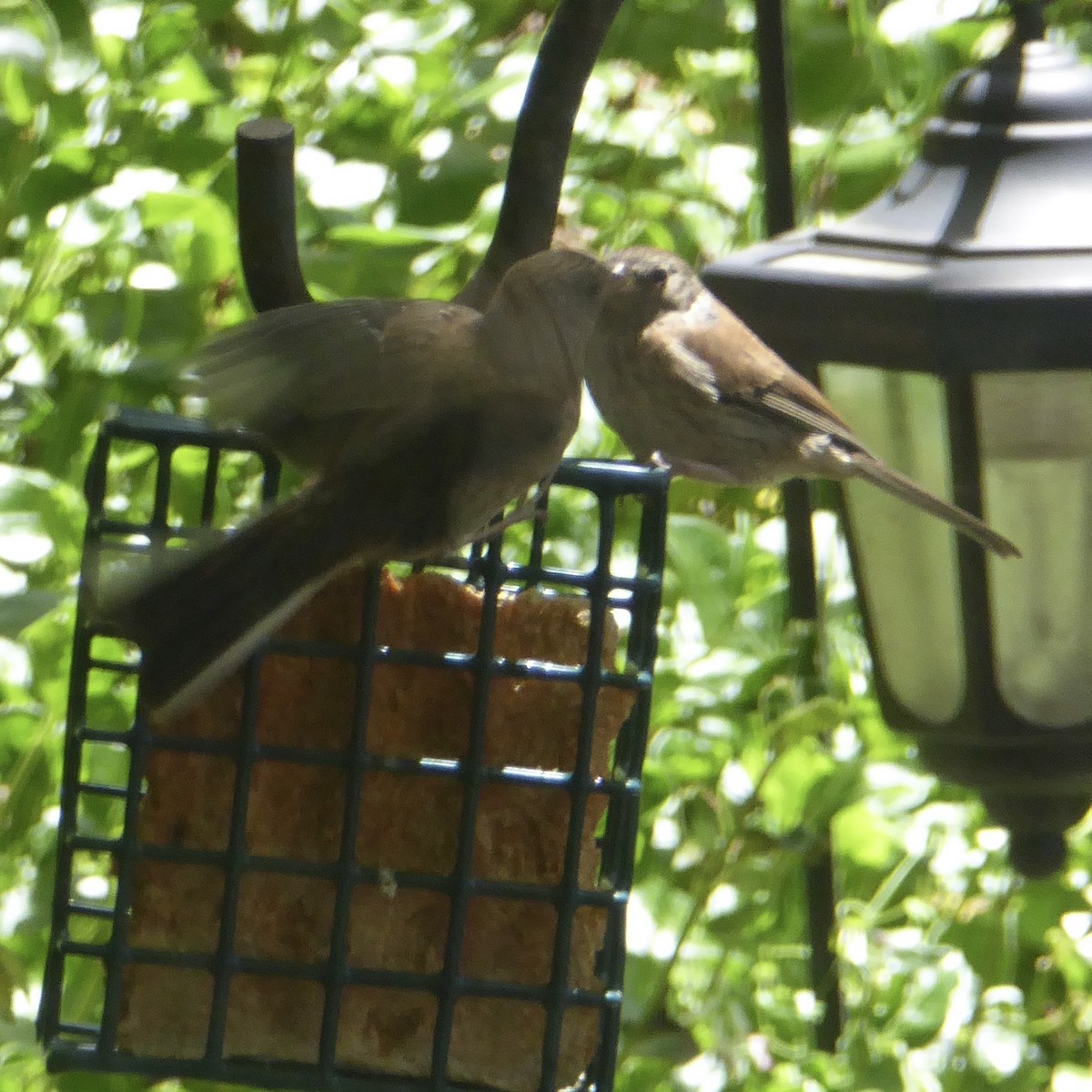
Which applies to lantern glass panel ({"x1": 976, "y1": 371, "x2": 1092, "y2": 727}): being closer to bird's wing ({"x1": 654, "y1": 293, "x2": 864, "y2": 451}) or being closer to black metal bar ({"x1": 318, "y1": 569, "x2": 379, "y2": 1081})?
bird's wing ({"x1": 654, "y1": 293, "x2": 864, "y2": 451})

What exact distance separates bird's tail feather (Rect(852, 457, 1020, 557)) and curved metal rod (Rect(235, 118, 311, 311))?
726mm

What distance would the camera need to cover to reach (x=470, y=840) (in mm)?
1126

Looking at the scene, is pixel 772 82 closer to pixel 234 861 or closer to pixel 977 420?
pixel 977 420

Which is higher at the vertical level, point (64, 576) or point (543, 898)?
point (64, 576)

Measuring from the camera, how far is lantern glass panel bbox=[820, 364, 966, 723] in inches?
66.9

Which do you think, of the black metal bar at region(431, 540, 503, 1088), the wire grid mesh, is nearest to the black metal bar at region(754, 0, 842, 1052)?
the wire grid mesh

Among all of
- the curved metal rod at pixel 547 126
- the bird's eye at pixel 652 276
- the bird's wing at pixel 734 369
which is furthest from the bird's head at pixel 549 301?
the bird's wing at pixel 734 369

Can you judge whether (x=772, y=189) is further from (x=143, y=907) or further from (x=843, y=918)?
(x=143, y=907)

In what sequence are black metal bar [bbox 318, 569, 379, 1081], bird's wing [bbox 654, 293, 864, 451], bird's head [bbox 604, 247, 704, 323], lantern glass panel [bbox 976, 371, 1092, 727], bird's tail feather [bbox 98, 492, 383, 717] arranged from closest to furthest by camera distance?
1. bird's tail feather [bbox 98, 492, 383, 717]
2. black metal bar [bbox 318, 569, 379, 1081]
3. lantern glass panel [bbox 976, 371, 1092, 727]
4. bird's head [bbox 604, 247, 704, 323]
5. bird's wing [bbox 654, 293, 864, 451]

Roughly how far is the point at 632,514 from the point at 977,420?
1.40ft

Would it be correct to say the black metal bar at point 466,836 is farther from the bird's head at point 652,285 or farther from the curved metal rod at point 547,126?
the bird's head at point 652,285

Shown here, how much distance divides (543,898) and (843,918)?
92 centimetres

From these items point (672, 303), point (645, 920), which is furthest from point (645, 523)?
point (672, 303)

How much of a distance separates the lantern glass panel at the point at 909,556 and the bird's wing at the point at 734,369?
0.74 ft
